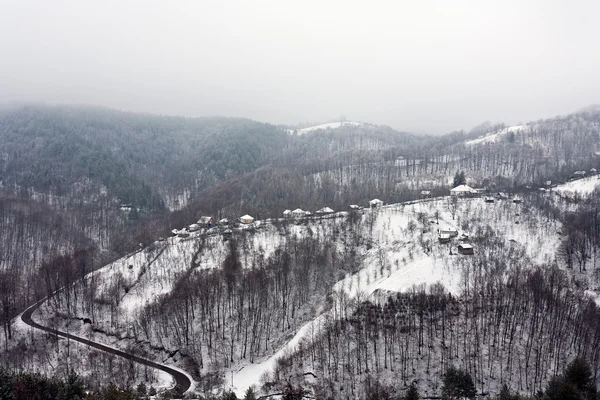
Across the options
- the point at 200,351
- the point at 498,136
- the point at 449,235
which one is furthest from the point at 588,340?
the point at 498,136

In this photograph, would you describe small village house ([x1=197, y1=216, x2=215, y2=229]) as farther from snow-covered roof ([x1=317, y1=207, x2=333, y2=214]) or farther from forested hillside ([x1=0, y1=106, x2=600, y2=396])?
snow-covered roof ([x1=317, y1=207, x2=333, y2=214])

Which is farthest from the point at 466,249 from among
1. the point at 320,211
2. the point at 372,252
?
the point at 320,211

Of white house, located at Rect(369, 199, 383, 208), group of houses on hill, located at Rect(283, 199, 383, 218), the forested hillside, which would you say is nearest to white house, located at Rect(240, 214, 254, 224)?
the forested hillside

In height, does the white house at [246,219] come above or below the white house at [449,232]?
above

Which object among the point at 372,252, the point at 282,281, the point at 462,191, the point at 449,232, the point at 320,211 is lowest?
the point at 282,281

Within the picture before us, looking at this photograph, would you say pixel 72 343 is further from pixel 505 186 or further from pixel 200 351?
pixel 505 186

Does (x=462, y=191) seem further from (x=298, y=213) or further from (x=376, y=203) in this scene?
(x=298, y=213)

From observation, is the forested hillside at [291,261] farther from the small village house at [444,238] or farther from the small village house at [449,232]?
the small village house at [449,232]

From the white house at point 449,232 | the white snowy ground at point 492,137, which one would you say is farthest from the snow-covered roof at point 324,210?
the white snowy ground at point 492,137
